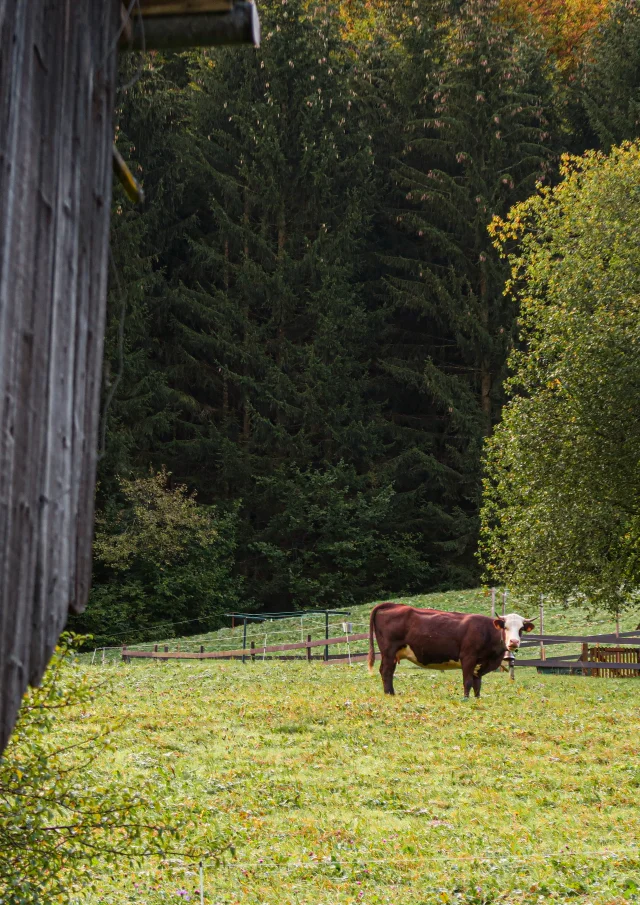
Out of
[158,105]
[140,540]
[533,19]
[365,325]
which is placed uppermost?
[533,19]

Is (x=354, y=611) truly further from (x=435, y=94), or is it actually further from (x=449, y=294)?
(x=435, y=94)

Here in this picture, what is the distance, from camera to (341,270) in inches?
1886

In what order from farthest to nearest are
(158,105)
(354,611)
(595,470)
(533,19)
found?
(533,19)
(158,105)
(354,611)
(595,470)

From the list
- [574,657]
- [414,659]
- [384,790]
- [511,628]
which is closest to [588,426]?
[511,628]

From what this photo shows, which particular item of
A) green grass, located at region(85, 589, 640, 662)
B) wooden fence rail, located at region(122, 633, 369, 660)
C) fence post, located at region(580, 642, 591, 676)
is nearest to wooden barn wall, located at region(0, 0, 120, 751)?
fence post, located at region(580, 642, 591, 676)

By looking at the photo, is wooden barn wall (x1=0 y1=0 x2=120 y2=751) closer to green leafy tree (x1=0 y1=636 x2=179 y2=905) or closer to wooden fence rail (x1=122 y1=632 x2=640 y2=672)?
green leafy tree (x1=0 y1=636 x2=179 y2=905)

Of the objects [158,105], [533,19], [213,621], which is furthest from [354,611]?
[533,19]

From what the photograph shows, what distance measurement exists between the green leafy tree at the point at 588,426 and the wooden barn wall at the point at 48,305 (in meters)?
19.1

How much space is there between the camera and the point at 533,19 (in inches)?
2046

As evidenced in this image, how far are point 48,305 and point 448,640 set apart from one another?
1742 cm

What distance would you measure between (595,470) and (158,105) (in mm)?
27938

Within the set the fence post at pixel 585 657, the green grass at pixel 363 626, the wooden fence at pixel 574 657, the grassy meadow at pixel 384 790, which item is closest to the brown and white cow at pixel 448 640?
the grassy meadow at pixel 384 790

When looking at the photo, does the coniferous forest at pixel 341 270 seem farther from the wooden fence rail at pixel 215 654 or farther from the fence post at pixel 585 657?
the fence post at pixel 585 657

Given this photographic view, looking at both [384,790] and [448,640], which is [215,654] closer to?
[448,640]
